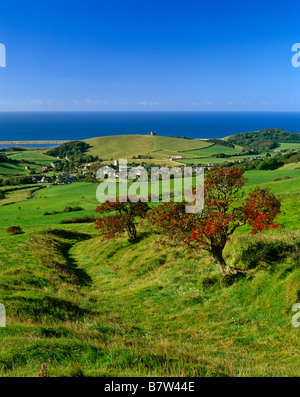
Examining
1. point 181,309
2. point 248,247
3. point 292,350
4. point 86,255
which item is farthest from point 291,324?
point 86,255

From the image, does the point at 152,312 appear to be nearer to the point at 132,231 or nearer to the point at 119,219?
the point at 119,219

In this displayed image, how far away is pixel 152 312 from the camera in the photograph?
16.3m

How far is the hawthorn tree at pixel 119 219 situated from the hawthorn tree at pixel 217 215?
13072 millimetres

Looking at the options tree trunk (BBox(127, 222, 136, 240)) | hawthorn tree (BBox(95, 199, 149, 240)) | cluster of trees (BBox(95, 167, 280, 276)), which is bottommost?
tree trunk (BBox(127, 222, 136, 240))

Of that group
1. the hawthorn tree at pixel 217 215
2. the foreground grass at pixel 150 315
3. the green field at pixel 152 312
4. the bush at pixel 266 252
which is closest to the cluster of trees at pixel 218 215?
the hawthorn tree at pixel 217 215

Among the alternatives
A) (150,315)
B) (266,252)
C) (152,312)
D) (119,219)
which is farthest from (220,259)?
(119,219)

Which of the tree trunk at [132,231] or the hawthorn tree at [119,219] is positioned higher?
the hawthorn tree at [119,219]

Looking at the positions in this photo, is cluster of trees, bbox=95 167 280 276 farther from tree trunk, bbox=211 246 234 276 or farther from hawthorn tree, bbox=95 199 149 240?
hawthorn tree, bbox=95 199 149 240

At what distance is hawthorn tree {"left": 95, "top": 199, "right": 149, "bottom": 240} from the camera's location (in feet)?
99.7

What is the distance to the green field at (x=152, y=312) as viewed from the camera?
25.1 feet

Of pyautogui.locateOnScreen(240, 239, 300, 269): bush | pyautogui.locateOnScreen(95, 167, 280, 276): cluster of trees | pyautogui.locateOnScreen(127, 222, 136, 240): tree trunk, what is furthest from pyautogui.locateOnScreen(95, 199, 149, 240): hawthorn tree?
pyautogui.locateOnScreen(240, 239, 300, 269): bush

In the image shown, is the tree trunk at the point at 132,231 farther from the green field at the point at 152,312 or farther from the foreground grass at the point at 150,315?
the foreground grass at the point at 150,315

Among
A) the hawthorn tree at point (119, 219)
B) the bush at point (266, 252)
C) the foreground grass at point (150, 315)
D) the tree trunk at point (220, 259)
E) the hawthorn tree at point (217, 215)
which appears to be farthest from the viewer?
the hawthorn tree at point (119, 219)

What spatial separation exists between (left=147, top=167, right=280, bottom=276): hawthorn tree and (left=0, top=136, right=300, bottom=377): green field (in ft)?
7.88
